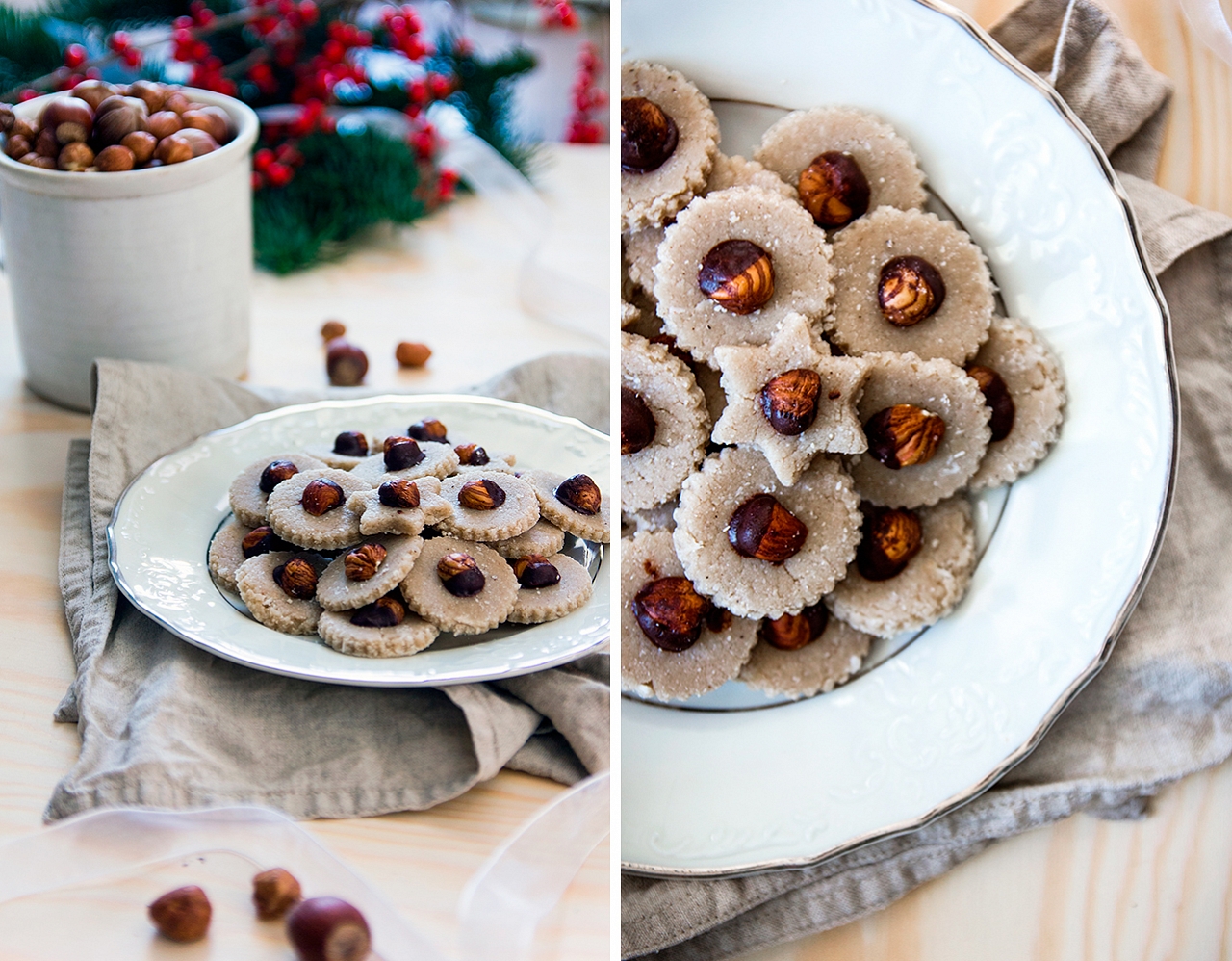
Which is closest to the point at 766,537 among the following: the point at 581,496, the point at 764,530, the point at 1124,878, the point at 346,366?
the point at 764,530

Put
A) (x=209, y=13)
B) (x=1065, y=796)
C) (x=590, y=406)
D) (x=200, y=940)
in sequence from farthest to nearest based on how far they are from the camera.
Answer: (x=209, y=13), (x=590, y=406), (x=1065, y=796), (x=200, y=940)

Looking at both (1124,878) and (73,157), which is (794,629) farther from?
(73,157)

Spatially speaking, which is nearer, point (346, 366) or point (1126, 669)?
point (1126, 669)

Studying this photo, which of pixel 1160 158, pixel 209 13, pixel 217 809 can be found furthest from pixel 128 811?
pixel 209 13

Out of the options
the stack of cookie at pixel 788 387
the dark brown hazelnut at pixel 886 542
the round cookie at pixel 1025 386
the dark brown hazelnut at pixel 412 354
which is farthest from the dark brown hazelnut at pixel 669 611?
the dark brown hazelnut at pixel 412 354

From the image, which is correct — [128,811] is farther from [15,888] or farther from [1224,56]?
[1224,56]
